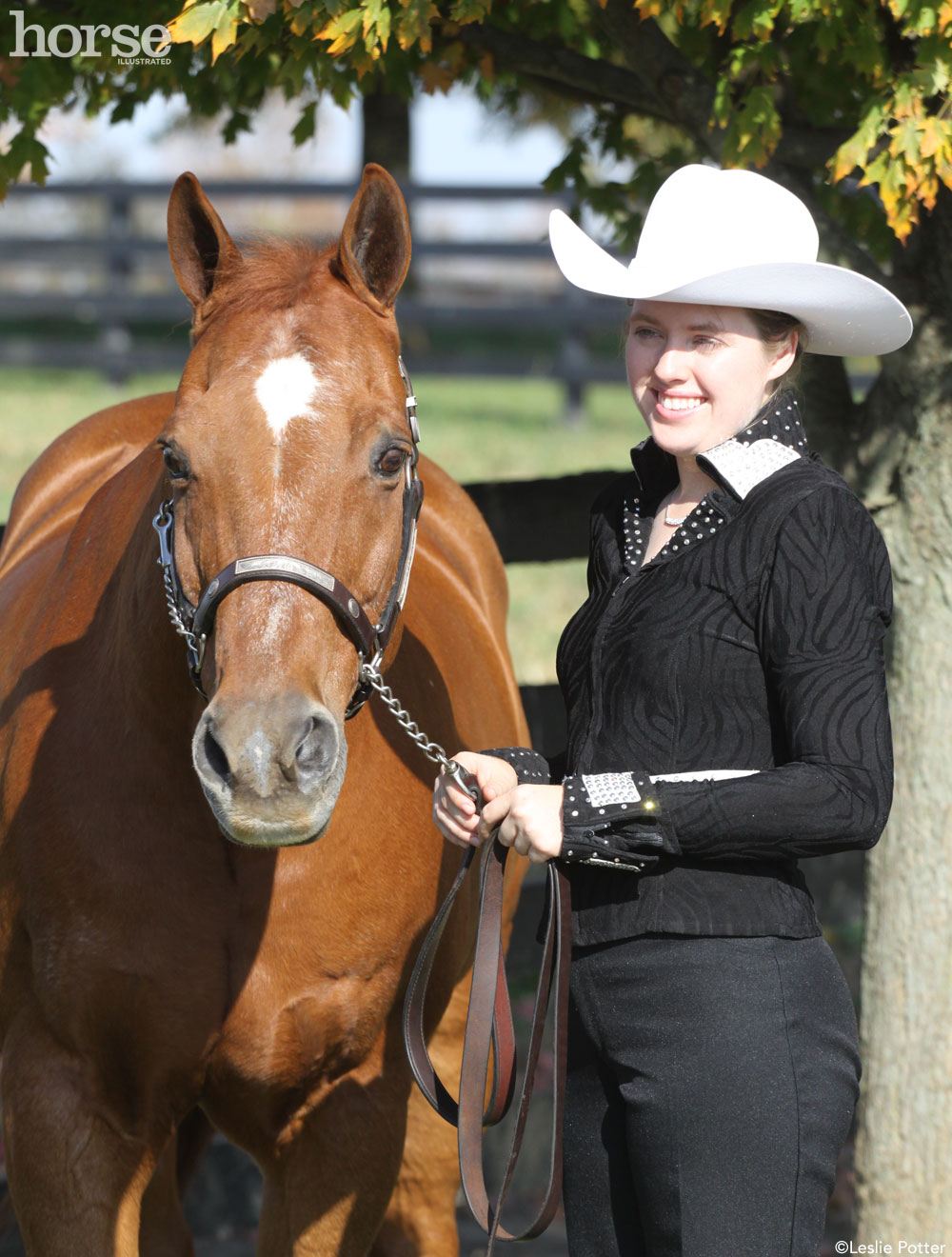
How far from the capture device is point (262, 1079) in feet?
8.07

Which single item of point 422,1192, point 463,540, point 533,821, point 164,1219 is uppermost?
point 463,540

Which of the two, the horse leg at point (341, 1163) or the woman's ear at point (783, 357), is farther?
the horse leg at point (341, 1163)

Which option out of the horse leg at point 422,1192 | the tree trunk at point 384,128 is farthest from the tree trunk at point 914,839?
the tree trunk at point 384,128

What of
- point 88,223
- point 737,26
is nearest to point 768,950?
point 737,26

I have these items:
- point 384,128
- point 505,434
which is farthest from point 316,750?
point 505,434

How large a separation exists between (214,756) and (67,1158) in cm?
95

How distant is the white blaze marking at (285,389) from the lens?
2.05 m

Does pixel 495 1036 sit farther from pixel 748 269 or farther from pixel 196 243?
pixel 196 243

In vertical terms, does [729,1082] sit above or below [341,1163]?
above

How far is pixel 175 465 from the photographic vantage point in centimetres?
211

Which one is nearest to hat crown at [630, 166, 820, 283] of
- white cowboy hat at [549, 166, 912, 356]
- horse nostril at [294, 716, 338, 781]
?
white cowboy hat at [549, 166, 912, 356]

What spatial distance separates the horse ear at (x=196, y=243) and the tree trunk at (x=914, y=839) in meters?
1.71

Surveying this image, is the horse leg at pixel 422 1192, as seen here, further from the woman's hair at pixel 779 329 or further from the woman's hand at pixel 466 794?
the woman's hair at pixel 779 329

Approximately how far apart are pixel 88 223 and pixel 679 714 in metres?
26.5
